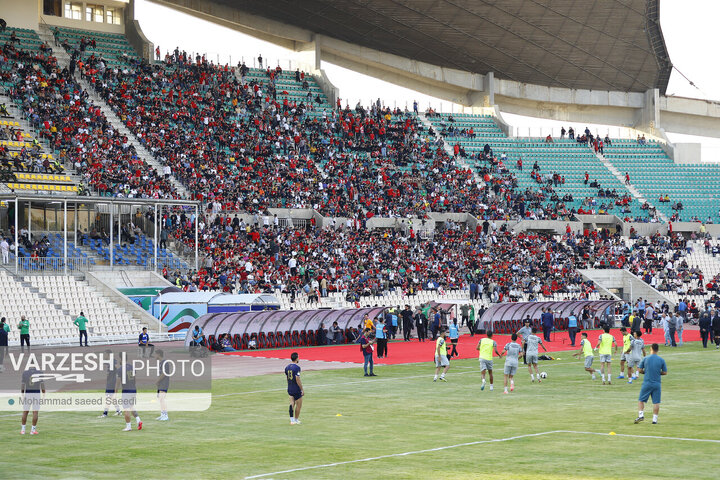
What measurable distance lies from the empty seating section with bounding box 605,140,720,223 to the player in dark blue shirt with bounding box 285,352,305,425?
5865cm

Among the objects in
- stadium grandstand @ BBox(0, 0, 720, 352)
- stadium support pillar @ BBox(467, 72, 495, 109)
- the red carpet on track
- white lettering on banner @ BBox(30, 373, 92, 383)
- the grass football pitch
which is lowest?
the grass football pitch

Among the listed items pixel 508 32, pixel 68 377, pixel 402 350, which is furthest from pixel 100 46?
pixel 68 377

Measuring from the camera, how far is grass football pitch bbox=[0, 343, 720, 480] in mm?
15602

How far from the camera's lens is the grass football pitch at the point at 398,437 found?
51.2 ft

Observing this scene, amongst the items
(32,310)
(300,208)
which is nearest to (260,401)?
(32,310)

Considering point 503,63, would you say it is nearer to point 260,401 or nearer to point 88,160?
point 88,160

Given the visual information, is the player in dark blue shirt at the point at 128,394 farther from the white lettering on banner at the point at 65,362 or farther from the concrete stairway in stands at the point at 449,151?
the concrete stairway in stands at the point at 449,151

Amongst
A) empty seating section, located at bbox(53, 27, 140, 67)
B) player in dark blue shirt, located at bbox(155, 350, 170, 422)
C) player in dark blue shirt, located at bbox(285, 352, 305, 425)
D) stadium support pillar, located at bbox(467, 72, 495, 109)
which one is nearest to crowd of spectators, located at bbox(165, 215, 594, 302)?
empty seating section, located at bbox(53, 27, 140, 67)

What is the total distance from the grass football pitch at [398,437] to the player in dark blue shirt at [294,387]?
0.97 ft

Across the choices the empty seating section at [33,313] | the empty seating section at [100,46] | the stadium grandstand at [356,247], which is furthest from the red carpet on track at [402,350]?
the empty seating section at [100,46]

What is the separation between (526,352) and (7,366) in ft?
53.8

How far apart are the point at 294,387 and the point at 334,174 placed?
4617 centimetres

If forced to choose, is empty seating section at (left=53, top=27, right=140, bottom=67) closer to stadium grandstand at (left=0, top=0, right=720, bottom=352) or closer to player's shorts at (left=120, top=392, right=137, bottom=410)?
stadium grandstand at (left=0, top=0, right=720, bottom=352)

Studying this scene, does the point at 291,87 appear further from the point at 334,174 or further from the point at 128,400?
the point at 128,400
